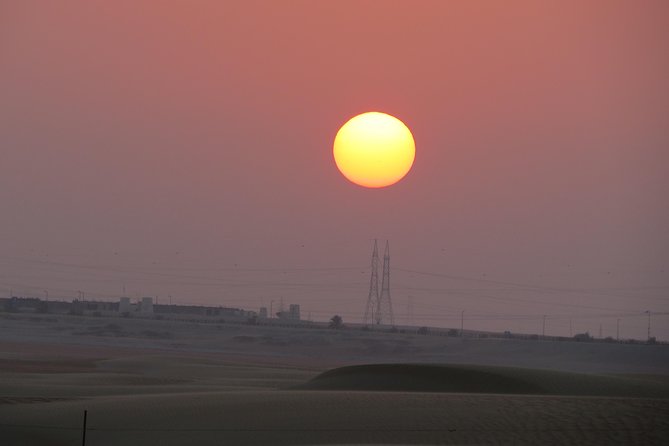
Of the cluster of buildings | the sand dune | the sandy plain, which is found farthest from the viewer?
the cluster of buildings

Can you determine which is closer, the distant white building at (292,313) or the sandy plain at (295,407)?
the sandy plain at (295,407)

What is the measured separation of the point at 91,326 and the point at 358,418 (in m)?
97.5

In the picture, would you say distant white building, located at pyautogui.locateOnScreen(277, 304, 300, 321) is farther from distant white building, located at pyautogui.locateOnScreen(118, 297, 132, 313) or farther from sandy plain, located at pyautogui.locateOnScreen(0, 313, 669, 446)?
sandy plain, located at pyautogui.locateOnScreen(0, 313, 669, 446)

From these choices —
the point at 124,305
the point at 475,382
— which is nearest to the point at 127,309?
the point at 124,305

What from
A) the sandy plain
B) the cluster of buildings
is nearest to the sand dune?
the sandy plain

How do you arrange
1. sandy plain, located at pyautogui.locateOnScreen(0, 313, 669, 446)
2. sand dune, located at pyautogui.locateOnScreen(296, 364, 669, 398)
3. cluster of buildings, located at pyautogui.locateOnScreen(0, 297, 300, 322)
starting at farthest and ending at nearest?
cluster of buildings, located at pyautogui.locateOnScreen(0, 297, 300, 322) → sand dune, located at pyautogui.locateOnScreen(296, 364, 669, 398) → sandy plain, located at pyautogui.locateOnScreen(0, 313, 669, 446)

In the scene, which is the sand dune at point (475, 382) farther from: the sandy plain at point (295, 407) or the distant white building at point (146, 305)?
the distant white building at point (146, 305)

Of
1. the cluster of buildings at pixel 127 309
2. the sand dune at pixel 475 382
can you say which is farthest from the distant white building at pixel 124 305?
the sand dune at pixel 475 382

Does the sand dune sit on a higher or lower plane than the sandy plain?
higher

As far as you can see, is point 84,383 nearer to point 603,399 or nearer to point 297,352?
point 603,399

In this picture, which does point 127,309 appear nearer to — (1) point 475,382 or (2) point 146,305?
(2) point 146,305

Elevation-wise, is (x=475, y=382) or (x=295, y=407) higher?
(x=475, y=382)

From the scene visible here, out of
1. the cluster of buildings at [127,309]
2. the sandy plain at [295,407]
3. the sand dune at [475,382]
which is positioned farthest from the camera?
the cluster of buildings at [127,309]

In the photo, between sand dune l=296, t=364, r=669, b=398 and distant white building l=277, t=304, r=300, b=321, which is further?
distant white building l=277, t=304, r=300, b=321
